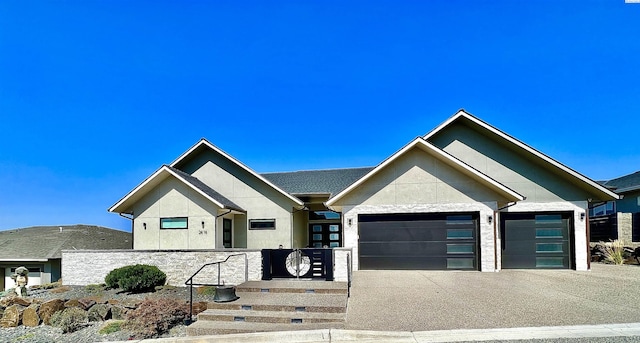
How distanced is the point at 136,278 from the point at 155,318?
473 centimetres

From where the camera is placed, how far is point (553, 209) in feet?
51.7

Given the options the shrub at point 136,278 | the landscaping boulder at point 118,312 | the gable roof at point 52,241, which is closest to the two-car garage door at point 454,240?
the shrub at point 136,278

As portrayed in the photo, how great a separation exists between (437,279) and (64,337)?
33.5 feet

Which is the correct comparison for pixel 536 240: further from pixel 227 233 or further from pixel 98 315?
pixel 98 315

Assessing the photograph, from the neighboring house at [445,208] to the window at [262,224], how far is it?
4.09 feet

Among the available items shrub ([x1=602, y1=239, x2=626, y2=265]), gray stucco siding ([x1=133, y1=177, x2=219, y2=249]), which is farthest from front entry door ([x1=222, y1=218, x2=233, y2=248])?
shrub ([x1=602, y1=239, x2=626, y2=265])

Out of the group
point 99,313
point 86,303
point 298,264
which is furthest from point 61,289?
point 298,264

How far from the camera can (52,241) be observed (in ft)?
82.9

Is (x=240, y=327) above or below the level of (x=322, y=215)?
below

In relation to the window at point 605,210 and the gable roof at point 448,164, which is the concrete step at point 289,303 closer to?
the gable roof at point 448,164

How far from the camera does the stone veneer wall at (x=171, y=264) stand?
13023mm

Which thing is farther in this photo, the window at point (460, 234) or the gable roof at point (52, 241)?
the gable roof at point (52, 241)

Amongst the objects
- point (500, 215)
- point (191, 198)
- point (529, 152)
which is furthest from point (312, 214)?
point (529, 152)

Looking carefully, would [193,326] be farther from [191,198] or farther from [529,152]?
[529,152]
